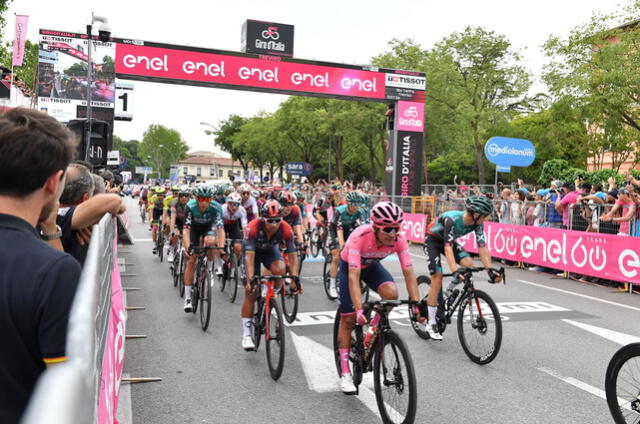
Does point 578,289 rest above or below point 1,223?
below

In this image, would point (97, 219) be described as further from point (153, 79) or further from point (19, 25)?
point (19, 25)

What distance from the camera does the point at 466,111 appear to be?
125 ft

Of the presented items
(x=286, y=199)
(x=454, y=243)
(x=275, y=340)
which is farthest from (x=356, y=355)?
(x=286, y=199)

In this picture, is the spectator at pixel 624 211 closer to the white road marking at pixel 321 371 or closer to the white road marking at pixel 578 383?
the white road marking at pixel 578 383

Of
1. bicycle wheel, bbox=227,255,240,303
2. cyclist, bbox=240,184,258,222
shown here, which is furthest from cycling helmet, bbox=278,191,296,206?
cyclist, bbox=240,184,258,222

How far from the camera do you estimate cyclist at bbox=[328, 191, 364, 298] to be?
31.6 ft

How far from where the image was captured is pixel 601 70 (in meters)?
26.1

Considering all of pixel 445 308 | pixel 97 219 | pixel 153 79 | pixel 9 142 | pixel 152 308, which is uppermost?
pixel 153 79

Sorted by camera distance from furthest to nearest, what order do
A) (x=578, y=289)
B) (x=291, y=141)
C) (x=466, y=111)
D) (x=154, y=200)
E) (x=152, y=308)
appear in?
(x=291, y=141), (x=466, y=111), (x=154, y=200), (x=578, y=289), (x=152, y=308)

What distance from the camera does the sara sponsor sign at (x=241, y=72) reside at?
851 inches

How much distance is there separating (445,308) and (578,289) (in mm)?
5913

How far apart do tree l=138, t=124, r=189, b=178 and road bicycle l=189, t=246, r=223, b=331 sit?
141755 millimetres

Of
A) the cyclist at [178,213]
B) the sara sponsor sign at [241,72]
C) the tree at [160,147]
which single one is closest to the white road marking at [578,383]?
the cyclist at [178,213]

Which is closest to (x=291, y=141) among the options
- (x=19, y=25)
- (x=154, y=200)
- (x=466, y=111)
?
(x=466, y=111)
